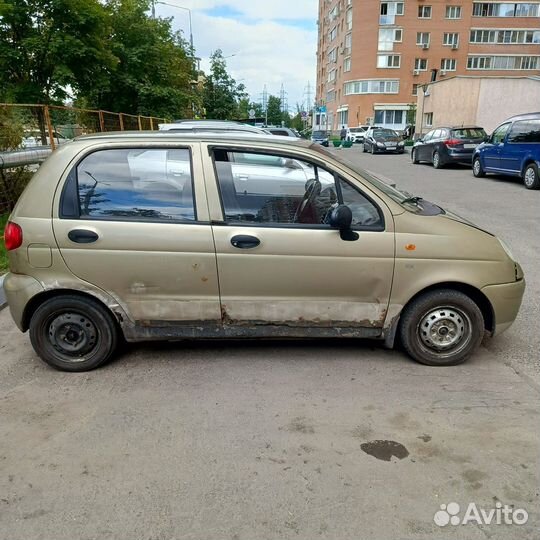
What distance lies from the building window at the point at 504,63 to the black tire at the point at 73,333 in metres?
69.1

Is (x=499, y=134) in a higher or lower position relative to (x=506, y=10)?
lower

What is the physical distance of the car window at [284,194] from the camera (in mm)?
3562

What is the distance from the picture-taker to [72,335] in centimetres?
369

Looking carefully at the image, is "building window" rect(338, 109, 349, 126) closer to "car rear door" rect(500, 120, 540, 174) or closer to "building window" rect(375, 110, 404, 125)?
"building window" rect(375, 110, 404, 125)

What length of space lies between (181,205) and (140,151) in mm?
530

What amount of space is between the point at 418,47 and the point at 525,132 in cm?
5330

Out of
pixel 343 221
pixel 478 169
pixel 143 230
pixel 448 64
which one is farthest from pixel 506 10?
pixel 143 230

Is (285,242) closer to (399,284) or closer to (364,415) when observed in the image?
(399,284)

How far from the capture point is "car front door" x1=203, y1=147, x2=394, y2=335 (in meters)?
3.48

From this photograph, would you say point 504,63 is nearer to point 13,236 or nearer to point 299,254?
point 299,254

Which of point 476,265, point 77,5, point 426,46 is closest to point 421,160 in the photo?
point 77,5

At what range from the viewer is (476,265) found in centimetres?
359

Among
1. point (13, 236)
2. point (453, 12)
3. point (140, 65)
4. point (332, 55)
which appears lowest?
point (13, 236)

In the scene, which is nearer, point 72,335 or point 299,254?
point 299,254
